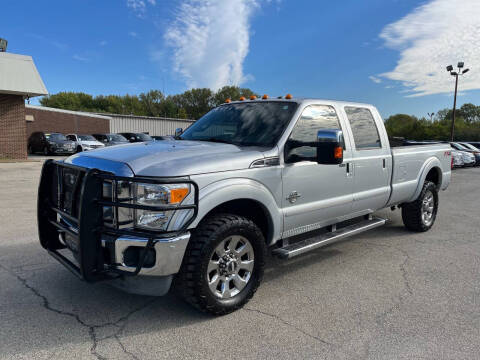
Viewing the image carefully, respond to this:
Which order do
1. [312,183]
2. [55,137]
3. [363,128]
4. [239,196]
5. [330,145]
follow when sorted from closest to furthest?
[239,196] → [330,145] → [312,183] → [363,128] → [55,137]

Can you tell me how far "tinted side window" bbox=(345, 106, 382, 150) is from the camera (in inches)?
186

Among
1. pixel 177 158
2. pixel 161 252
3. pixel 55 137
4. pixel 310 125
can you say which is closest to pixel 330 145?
pixel 310 125

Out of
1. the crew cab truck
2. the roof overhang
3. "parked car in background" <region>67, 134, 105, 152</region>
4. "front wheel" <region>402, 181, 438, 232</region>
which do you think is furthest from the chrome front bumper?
"parked car in background" <region>67, 134, 105, 152</region>

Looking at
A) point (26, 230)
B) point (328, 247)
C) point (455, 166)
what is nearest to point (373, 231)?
point (328, 247)

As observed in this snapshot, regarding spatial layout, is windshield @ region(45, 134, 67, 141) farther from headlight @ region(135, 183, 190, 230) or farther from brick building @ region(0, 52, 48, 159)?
headlight @ region(135, 183, 190, 230)

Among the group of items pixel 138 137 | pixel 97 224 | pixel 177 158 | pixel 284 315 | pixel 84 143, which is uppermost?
pixel 138 137

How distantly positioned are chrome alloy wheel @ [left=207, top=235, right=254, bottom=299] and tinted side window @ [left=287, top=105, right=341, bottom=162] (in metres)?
0.98

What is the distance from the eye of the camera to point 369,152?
15.7ft

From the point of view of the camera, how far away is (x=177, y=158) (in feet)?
10.2

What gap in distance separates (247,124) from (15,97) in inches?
789

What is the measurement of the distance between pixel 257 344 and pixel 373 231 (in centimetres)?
403

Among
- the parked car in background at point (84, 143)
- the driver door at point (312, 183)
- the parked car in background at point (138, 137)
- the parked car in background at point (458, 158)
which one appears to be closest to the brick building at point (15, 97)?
the parked car in background at point (84, 143)

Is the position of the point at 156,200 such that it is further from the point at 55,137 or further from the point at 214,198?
the point at 55,137

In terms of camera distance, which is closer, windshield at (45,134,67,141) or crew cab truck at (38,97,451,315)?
crew cab truck at (38,97,451,315)
